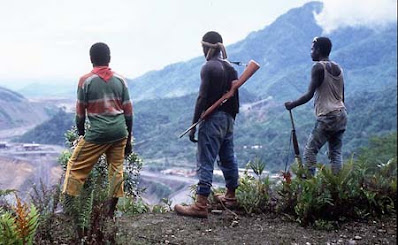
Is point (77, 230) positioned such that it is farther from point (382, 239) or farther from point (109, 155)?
point (382, 239)

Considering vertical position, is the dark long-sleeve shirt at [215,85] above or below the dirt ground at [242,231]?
above

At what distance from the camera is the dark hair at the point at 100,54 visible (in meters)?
3.88

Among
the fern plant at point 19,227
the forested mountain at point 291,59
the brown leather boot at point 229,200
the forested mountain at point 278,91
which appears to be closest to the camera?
the fern plant at point 19,227

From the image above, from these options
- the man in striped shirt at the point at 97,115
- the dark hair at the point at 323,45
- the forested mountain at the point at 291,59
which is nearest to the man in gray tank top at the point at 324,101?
the dark hair at the point at 323,45

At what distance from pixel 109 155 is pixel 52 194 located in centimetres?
80

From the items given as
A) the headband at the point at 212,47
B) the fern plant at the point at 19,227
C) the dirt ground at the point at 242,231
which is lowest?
the dirt ground at the point at 242,231

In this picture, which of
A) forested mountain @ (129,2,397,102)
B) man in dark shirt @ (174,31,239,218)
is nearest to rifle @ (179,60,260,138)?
man in dark shirt @ (174,31,239,218)

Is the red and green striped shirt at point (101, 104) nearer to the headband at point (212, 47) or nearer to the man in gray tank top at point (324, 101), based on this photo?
the headband at point (212, 47)

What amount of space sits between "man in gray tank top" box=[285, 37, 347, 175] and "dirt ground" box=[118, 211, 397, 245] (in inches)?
27.9

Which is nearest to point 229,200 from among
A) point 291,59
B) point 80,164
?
point 80,164

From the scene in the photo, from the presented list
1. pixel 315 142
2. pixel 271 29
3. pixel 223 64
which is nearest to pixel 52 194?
pixel 223 64

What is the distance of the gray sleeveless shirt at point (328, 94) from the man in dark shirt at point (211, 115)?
88 cm

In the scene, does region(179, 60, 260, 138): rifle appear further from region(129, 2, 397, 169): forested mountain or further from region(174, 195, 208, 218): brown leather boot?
region(129, 2, 397, 169): forested mountain

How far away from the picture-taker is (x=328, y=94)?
15.2 ft
